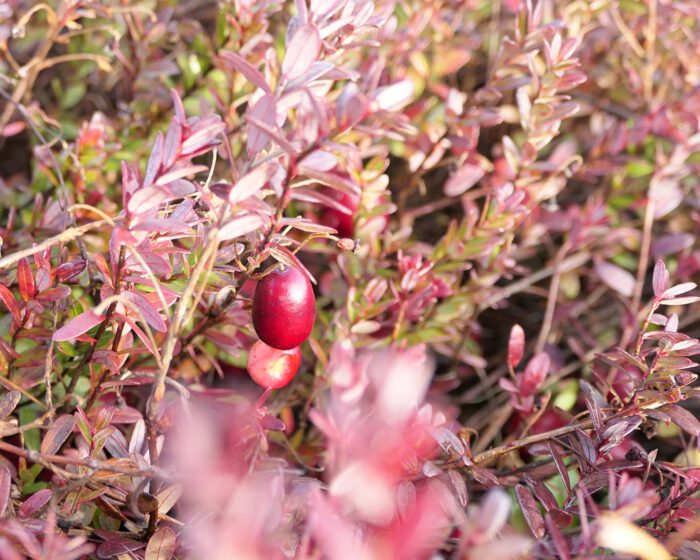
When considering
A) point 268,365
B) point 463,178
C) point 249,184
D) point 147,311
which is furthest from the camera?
point 463,178

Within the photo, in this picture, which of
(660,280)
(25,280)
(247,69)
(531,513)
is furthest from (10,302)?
(660,280)

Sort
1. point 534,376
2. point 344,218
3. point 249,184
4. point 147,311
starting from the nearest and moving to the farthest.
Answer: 1. point 249,184
2. point 147,311
3. point 534,376
4. point 344,218

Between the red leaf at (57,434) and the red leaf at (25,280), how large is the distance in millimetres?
156

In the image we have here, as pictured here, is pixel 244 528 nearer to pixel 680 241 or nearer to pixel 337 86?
pixel 337 86

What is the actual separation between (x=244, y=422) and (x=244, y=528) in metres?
0.32

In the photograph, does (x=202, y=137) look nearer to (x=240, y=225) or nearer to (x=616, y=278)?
(x=240, y=225)

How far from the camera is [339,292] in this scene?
1186 millimetres

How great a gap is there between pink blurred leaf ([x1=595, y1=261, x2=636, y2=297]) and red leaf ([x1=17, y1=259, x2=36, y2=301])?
105cm

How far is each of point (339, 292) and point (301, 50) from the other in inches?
22.4

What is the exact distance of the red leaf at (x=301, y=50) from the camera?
26.4 inches

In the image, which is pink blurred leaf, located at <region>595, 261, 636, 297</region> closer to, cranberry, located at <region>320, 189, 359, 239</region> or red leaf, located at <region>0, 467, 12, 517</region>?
cranberry, located at <region>320, 189, 359, 239</region>

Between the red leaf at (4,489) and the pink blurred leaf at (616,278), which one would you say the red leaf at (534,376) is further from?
the red leaf at (4,489)

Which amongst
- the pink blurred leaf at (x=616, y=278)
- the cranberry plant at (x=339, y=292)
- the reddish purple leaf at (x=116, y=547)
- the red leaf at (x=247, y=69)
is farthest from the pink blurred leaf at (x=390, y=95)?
the pink blurred leaf at (x=616, y=278)

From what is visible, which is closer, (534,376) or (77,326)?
(77,326)
